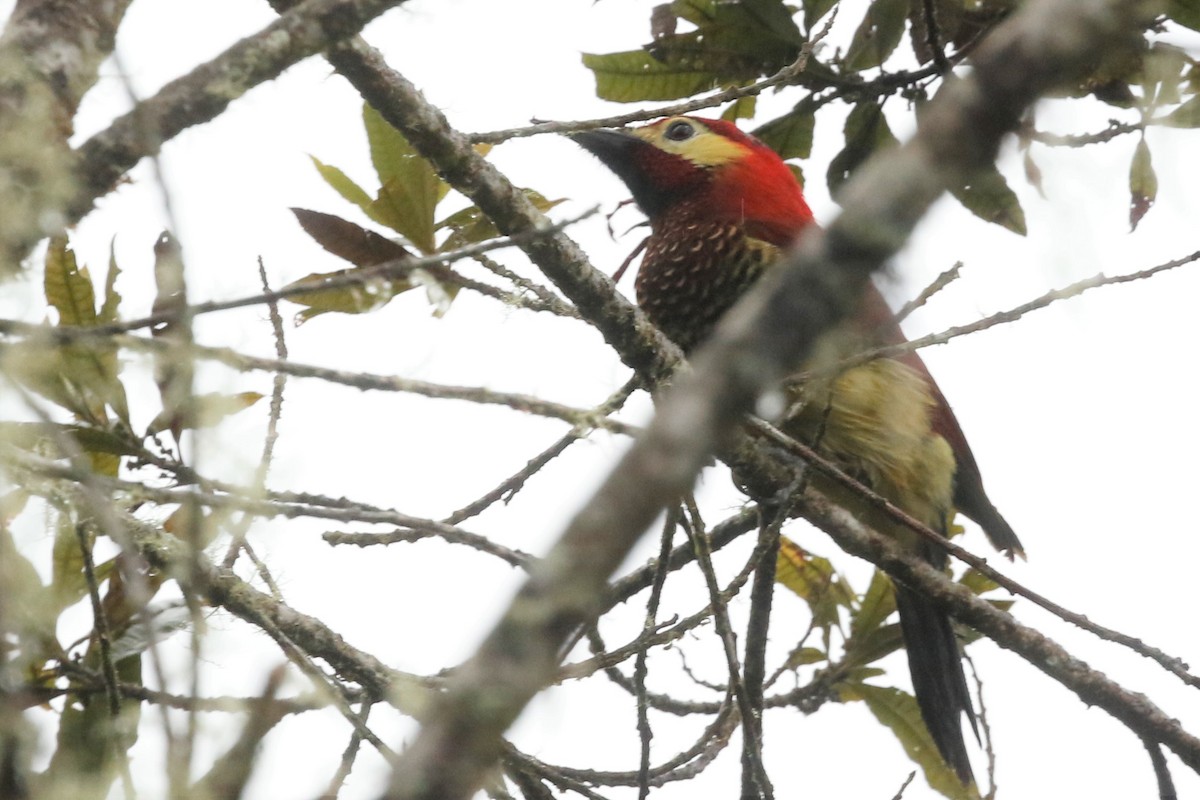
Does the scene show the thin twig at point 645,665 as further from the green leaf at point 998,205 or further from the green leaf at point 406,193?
the green leaf at point 998,205

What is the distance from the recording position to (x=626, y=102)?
2.83 meters

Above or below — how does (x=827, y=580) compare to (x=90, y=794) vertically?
above

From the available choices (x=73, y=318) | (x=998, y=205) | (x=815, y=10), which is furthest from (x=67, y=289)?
(x=998, y=205)

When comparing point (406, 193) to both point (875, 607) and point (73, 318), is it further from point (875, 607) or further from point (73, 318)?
point (875, 607)

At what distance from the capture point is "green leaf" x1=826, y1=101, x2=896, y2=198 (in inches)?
109

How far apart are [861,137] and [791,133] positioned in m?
0.19

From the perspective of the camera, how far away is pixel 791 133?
2.93m

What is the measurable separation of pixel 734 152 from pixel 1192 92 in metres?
1.30

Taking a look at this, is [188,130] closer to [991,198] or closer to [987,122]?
[987,122]

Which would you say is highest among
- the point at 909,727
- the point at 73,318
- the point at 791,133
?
the point at 791,133

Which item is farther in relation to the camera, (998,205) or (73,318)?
(998,205)

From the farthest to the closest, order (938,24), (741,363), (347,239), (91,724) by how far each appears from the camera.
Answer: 1. (938,24)
2. (347,239)
3. (91,724)
4. (741,363)

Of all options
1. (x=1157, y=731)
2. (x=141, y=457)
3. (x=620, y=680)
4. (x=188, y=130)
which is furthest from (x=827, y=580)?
(x=188, y=130)

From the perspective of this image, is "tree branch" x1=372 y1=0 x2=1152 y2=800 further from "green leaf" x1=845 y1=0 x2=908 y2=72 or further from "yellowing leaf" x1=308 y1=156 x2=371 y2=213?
"green leaf" x1=845 y1=0 x2=908 y2=72
